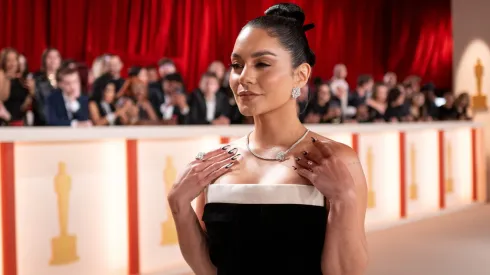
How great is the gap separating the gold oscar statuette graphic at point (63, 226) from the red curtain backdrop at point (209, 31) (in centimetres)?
412

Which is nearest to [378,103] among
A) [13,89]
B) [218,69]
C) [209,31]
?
[218,69]

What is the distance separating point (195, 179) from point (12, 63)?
4.02 metres

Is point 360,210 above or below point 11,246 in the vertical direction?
above

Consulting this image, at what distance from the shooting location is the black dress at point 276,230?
115 cm

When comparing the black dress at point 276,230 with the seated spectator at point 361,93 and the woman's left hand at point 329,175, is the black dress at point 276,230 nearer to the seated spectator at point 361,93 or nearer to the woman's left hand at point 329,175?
the woman's left hand at point 329,175

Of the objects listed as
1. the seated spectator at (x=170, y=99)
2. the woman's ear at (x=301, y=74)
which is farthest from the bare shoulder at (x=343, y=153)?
the seated spectator at (x=170, y=99)

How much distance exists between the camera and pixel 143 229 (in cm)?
405

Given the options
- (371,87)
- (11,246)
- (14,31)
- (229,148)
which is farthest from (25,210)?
(371,87)

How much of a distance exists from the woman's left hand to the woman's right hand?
0.15 m

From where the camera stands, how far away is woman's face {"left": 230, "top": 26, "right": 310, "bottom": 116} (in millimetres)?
1185

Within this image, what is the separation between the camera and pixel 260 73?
3.88 ft

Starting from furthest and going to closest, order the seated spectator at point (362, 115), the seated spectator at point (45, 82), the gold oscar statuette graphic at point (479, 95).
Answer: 1. the gold oscar statuette graphic at point (479, 95)
2. the seated spectator at point (362, 115)
3. the seated spectator at point (45, 82)

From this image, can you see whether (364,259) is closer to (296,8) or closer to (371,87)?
(296,8)

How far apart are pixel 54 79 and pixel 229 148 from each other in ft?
13.3
